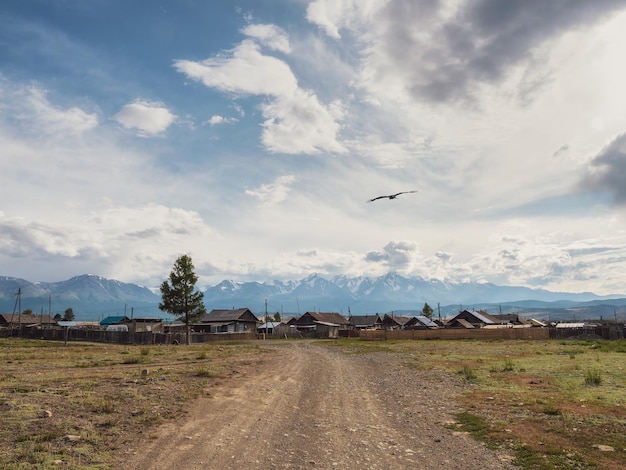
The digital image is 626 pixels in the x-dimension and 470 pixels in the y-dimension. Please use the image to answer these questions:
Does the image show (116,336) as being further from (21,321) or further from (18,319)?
(18,319)

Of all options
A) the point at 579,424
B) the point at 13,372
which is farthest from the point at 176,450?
the point at 13,372

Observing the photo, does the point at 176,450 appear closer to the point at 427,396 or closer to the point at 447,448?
the point at 447,448

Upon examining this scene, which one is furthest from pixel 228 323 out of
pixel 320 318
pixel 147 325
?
pixel 320 318

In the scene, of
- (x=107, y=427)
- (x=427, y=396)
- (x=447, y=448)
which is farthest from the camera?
(x=427, y=396)

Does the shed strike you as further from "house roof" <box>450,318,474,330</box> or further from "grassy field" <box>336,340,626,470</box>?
"grassy field" <box>336,340,626,470</box>

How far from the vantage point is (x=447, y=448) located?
1172cm

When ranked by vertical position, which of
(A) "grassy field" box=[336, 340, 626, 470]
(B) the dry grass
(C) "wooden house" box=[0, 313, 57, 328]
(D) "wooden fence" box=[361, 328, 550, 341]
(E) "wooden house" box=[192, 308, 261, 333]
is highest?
(C) "wooden house" box=[0, 313, 57, 328]

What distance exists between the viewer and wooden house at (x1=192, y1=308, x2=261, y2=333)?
104 m

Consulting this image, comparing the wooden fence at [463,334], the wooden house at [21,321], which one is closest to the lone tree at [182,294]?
the wooden fence at [463,334]

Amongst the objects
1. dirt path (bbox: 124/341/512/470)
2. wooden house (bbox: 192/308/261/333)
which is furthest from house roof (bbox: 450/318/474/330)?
dirt path (bbox: 124/341/512/470)

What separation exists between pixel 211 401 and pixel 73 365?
17.0m

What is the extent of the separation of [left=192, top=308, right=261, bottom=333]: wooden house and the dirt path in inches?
3314

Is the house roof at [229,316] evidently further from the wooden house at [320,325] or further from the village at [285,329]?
the wooden house at [320,325]

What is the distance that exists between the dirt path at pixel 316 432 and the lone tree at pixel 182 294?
44435 millimetres
